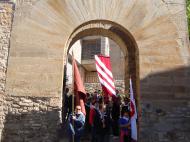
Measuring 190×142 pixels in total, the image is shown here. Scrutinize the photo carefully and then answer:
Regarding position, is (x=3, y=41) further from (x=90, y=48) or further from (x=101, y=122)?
(x=90, y=48)

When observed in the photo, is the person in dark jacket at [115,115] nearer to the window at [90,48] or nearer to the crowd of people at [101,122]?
the crowd of people at [101,122]

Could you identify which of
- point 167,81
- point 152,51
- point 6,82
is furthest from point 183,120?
point 6,82

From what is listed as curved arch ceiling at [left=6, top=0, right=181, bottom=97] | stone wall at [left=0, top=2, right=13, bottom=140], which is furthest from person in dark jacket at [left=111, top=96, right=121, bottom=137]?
stone wall at [left=0, top=2, right=13, bottom=140]

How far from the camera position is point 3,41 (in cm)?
829

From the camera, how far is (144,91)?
808 cm

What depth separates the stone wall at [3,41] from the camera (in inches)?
312

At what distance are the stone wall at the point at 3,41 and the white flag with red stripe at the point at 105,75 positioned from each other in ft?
8.67

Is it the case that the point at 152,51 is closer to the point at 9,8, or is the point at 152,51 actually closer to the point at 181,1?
the point at 181,1

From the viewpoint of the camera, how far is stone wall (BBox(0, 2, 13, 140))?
7922mm

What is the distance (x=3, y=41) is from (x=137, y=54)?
3.95m

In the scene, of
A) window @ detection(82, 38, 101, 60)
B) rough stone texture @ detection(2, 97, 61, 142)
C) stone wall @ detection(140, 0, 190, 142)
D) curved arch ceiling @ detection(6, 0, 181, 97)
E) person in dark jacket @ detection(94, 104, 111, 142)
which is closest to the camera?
person in dark jacket @ detection(94, 104, 111, 142)

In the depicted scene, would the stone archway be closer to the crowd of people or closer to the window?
the crowd of people

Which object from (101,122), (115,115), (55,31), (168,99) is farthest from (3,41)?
(168,99)

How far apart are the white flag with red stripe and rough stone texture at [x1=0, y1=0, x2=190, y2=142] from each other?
826mm
